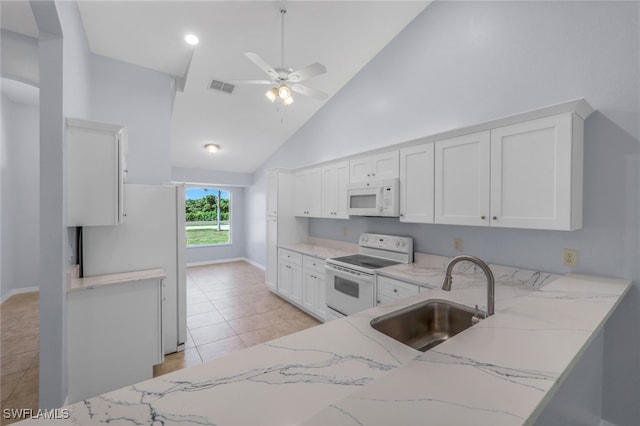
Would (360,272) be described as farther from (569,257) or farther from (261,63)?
(261,63)

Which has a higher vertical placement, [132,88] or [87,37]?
[87,37]

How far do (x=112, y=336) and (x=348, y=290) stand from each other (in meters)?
2.20

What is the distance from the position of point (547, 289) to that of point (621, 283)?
1.76ft

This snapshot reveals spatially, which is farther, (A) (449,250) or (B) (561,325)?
(A) (449,250)

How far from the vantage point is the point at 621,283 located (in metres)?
1.79

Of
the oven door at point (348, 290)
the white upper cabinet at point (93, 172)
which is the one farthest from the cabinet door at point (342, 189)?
the white upper cabinet at point (93, 172)

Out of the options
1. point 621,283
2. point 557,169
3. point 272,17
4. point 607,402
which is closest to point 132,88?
point 272,17

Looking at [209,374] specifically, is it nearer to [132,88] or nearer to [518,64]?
[518,64]

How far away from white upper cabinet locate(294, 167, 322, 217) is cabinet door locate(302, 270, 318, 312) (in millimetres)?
946

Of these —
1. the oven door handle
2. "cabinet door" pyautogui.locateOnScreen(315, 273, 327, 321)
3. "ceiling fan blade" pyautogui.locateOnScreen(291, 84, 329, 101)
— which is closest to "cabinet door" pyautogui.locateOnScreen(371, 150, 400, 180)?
"ceiling fan blade" pyautogui.locateOnScreen(291, 84, 329, 101)

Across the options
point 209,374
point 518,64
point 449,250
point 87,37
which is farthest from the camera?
point 87,37

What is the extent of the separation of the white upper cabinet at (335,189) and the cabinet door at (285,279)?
3.54ft

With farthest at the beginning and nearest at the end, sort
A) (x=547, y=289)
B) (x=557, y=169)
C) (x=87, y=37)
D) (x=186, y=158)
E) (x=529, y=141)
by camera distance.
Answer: (x=186, y=158) → (x=87, y=37) → (x=529, y=141) → (x=557, y=169) → (x=547, y=289)

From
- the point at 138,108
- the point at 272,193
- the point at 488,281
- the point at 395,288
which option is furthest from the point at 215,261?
the point at 488,281
